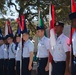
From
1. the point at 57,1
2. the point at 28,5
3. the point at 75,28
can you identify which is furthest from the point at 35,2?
the point at 75,28

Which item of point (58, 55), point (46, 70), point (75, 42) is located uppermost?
point (75, 42)

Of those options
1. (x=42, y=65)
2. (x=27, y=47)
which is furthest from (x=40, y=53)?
(x=27, y=47)

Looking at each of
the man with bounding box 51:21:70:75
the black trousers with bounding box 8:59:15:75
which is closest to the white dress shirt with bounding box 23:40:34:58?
the black trousers with bounding box 8:59:15:75

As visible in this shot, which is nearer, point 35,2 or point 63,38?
point 63,38

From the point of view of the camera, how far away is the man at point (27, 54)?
8129mm

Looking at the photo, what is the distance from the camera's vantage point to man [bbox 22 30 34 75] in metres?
8.13

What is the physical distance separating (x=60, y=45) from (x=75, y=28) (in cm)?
99

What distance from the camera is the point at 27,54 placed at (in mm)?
8297

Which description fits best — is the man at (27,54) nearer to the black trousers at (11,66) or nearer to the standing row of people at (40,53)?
the standing row of people at (40,53)

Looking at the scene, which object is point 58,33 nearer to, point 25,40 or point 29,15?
point 25,40

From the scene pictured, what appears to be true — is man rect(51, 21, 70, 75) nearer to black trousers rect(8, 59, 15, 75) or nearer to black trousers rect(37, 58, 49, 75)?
black trousers rect(37, 58, 49, 75)

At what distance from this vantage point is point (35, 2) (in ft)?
70.2

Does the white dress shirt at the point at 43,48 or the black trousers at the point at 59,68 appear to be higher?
the white dress shirt at the point at 43,48

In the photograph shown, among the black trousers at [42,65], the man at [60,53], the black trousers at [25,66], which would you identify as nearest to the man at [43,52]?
the black trousers at [42,65]
